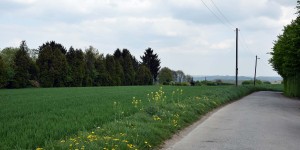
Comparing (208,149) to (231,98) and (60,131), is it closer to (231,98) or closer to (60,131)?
(60,131)

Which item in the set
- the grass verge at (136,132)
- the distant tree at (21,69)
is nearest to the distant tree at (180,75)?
the distant tree at (21,69)

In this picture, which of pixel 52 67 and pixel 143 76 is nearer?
pixel 52 67

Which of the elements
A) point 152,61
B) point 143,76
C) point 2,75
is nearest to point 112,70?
point 143,76

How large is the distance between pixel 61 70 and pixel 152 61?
5522 cm

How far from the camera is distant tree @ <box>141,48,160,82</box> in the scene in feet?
368

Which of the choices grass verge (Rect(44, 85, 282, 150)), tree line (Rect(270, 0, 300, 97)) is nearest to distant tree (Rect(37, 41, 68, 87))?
tree line (Rect(270, 0, 300, 97))

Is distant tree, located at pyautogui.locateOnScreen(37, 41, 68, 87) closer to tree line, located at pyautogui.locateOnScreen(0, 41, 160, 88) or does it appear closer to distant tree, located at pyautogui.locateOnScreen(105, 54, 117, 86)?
tree line, located at pyautogui.locateOnScreen(0, 41, 160, 88)

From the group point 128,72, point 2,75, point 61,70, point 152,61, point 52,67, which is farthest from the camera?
point 152,61

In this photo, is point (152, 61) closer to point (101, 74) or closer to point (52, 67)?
point (101, 74)

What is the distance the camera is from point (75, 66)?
63906 mm

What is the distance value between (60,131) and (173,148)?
9.85 ft

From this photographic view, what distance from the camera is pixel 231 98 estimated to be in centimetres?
3116

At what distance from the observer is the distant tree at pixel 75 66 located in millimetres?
62531

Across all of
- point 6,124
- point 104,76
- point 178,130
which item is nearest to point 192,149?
point 178,130
